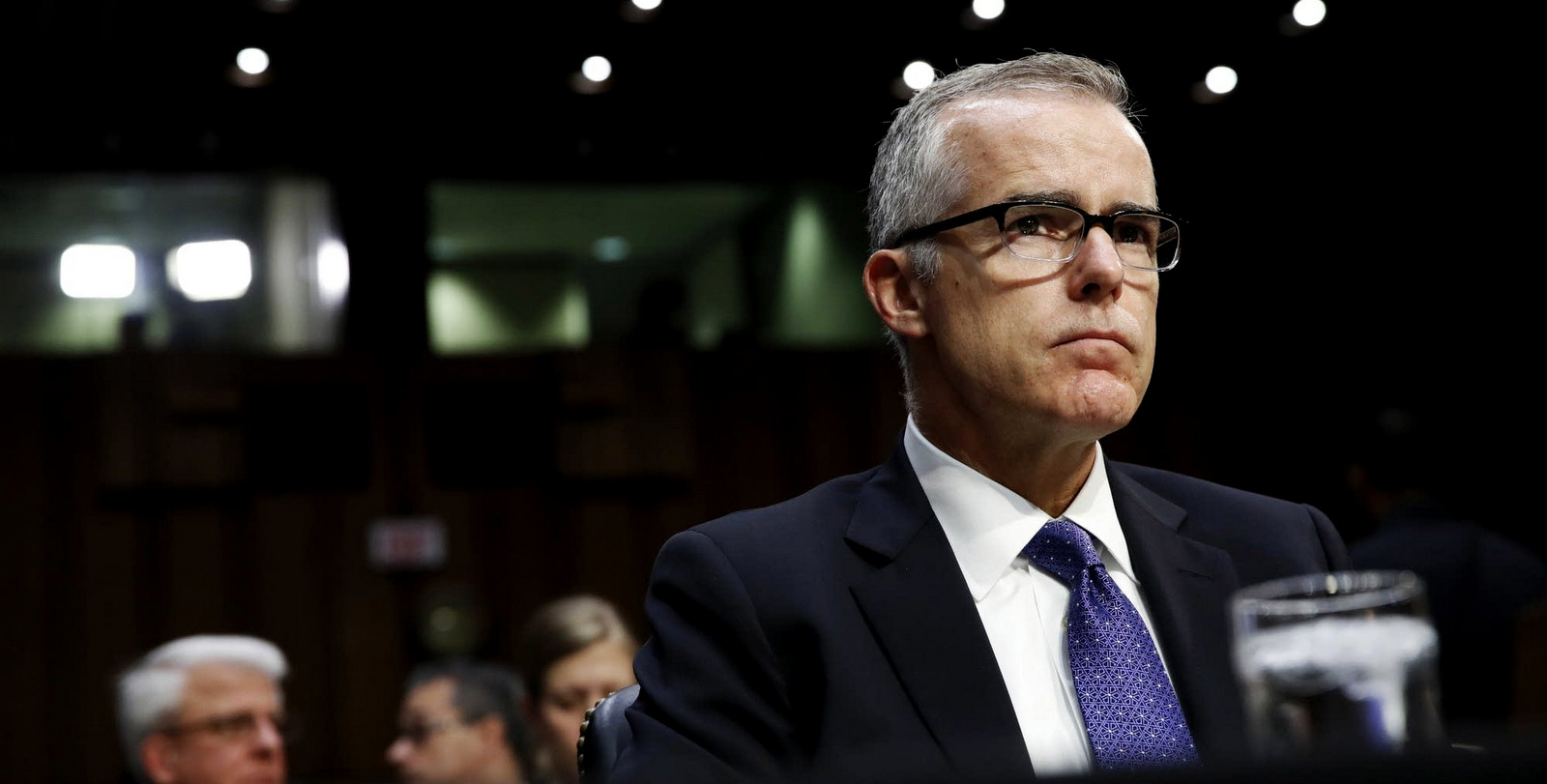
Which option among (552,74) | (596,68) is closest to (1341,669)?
(596,68)

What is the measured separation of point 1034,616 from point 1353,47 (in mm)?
5657

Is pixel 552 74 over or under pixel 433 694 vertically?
over

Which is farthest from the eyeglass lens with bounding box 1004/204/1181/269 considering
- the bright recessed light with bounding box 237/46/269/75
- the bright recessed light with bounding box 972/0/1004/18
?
the bright recessed light with bounding box 237/46/269/75

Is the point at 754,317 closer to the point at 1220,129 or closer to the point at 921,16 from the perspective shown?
the point at 921,16

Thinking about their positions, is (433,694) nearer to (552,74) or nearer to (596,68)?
(596,68)

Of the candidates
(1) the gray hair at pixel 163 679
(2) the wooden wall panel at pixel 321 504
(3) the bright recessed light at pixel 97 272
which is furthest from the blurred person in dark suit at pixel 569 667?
(3) the bright recessed light at pixel 97 272

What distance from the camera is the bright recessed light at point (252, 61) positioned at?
599cm

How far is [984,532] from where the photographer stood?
148 cm

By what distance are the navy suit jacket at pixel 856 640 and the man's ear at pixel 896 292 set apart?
169mm

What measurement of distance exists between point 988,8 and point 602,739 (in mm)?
4816

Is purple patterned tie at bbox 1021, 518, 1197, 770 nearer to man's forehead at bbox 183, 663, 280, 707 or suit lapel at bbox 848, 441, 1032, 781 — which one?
suit lapel at bbox 848, 441, 1032, 781

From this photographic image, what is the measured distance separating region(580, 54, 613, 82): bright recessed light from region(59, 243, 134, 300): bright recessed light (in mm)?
2120

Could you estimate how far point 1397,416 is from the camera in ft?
13.8

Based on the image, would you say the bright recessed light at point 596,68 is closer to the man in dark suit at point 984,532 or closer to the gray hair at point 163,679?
the gray hair at point 163,679
